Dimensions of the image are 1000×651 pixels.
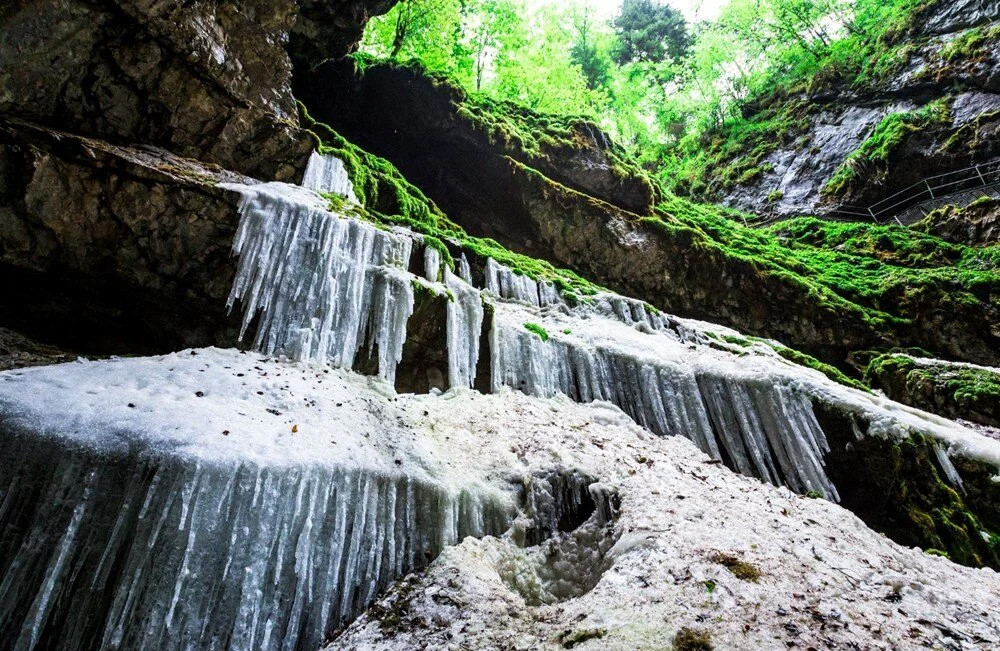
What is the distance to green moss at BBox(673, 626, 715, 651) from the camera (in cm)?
236

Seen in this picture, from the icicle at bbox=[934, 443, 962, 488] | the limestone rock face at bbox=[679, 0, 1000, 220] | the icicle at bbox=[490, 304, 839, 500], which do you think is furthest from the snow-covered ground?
the limestone rock face at bbox=[679, 0, 1000, 220]

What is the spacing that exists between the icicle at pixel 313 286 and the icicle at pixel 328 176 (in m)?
2.47

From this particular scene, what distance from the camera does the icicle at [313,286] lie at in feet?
17.6

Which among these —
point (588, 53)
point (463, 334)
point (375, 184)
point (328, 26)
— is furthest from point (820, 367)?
point (588, 53)

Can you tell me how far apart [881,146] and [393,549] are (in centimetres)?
2287

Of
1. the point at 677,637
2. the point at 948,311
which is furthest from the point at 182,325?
the point at 948,311

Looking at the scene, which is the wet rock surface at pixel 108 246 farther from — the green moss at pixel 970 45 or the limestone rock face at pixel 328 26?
the green moss at pixel 970 45

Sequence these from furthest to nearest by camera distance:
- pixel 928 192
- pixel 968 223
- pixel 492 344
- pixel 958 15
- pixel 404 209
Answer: pixel 958 15
pixel 928 192
pixel 968 223
pixel 404 209
pixel 492 344

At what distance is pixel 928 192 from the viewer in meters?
17.3

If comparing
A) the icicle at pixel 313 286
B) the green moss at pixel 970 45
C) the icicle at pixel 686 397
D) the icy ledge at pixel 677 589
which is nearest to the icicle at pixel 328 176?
the icicle at pixel 313 286

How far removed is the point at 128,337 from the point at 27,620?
181 inches

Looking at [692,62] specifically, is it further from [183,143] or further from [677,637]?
[677,637]

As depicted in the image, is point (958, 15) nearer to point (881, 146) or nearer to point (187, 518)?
point (881, 146)

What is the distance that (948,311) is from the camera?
39.9ft
